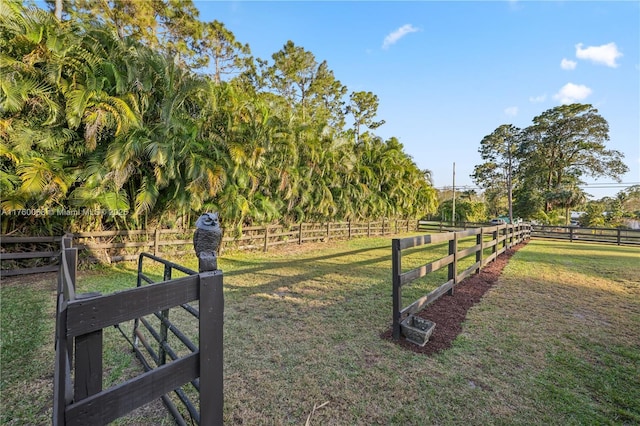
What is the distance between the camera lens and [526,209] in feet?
88.7

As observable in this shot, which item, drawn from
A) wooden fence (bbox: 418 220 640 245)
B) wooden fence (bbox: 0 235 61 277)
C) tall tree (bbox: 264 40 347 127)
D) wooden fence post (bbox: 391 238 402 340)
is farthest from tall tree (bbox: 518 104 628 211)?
wooden fence (bbox: 0 235 61 277)

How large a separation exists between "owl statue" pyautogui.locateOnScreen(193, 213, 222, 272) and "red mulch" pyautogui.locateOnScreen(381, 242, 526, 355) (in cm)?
244

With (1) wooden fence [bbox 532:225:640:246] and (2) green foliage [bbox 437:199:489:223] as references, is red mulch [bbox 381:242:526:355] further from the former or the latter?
(2) green foliage [bbox 437:199:489:223]

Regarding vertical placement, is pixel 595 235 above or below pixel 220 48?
below

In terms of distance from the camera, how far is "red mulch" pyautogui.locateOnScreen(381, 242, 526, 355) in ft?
10.0

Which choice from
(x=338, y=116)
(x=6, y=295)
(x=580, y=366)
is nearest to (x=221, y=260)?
(x=6, y=295)

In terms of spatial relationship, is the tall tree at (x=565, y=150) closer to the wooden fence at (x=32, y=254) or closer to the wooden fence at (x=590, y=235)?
the wooden fence at (x=590, y=235)

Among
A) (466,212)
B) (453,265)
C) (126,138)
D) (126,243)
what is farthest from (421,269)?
(466,212)

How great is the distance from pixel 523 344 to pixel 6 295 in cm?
739

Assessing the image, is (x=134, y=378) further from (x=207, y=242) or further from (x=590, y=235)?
(x=590, y=235)

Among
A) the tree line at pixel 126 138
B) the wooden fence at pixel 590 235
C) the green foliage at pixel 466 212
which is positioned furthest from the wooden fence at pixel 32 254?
the green foliage at pixel 466 212

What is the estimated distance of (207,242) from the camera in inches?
61.4

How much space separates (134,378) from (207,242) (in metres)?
0.68

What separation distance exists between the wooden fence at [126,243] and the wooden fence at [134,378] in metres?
→ 6.16
